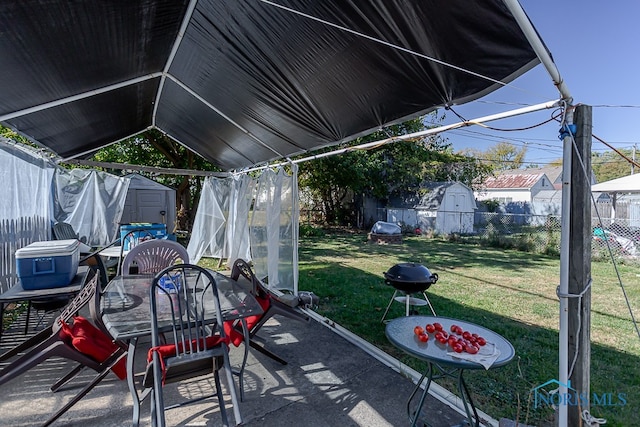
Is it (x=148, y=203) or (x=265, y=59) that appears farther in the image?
(x=148, y=203)

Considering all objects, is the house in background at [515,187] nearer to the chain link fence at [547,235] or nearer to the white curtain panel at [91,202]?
the chain link fence at [547,235]

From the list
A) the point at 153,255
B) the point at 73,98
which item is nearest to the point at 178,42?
the point at 73,98

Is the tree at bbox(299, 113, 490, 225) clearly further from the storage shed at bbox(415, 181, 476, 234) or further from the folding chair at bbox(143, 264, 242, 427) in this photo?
the folding chair at bbox(143, 264, 242, 427)

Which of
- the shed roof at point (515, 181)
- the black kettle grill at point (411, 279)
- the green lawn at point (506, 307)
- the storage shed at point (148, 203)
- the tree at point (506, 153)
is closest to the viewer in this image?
the green lawn at point (506, 307)

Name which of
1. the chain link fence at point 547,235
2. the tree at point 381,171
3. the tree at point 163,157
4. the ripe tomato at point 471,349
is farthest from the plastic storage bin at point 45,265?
the tree at point 381,171

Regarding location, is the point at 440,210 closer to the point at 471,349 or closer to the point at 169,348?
the point at 471,349

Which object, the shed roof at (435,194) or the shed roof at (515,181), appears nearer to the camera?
the shed roof at (435,194)

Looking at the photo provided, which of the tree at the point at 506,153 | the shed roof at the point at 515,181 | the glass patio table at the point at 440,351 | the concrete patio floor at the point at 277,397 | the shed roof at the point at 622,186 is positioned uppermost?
the tree at the point at 506,153

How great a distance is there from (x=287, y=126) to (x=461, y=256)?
643 centimetres

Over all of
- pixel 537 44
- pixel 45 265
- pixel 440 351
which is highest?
pixel 537 44

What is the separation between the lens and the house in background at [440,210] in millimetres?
11898

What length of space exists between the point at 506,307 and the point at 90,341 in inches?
182

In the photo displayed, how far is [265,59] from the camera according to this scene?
7.69 ft

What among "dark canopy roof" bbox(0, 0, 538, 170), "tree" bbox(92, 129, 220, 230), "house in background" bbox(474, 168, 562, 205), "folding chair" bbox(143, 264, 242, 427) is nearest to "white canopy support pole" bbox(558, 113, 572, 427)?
"dark canopy roof" bbox(0, 0, 538, 170)
